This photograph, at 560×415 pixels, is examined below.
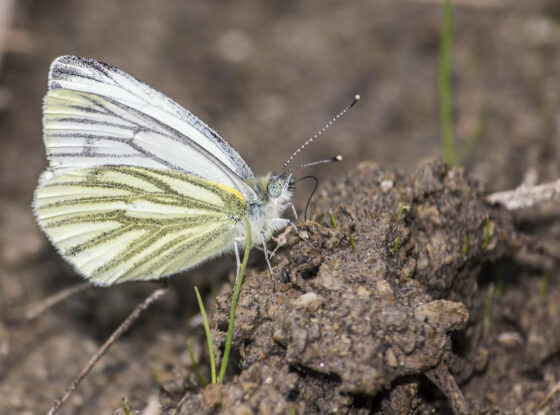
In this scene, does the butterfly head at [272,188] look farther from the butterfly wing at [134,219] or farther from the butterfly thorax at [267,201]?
the butterfly wing at [134,219]

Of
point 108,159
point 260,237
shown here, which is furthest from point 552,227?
point 108,159

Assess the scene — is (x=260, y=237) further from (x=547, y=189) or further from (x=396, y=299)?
(x=547, y=189)

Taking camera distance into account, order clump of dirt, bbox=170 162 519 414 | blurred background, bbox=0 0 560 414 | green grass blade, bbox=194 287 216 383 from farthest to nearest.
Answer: blurred background, bbox=0 0 560 414 < green grass blade, bbox=194 287 216 383 < clump of dirt, bbox=170 162 519 414

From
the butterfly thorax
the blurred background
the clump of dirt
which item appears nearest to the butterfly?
the butterfly thorax

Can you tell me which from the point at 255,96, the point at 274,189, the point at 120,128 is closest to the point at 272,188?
the point at 274,189

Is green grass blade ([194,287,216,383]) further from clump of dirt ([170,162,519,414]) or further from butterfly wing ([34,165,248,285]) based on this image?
butterfly wing ([34,165,248,285])

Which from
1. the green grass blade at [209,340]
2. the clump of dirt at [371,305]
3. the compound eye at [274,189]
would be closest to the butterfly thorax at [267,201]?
the compound eye at [274,189]
